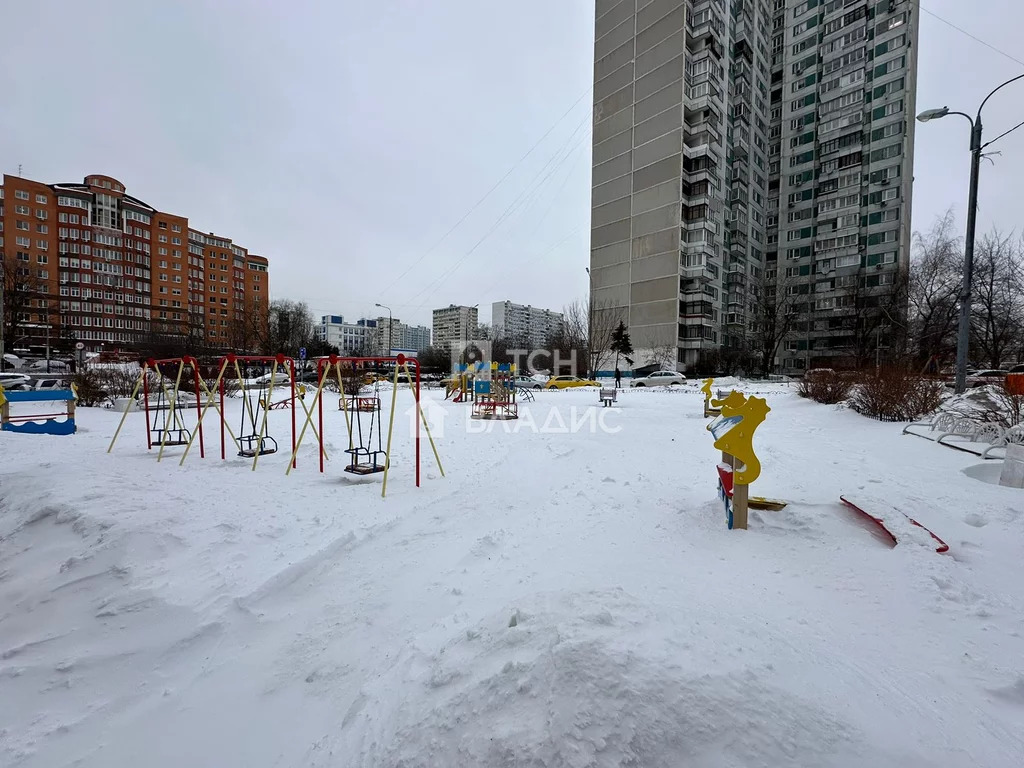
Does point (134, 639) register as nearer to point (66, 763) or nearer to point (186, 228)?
point (66, 763)

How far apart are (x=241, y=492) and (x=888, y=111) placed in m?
66.8

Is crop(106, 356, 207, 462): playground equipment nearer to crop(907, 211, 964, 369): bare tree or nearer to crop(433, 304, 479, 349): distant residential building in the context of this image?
crop(907, 211, 964, 369): bare tree

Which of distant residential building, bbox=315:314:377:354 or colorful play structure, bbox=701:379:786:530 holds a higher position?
distant residential building, bbox=315:314:377:354

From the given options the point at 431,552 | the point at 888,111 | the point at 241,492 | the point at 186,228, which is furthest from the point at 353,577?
the point at 186,228

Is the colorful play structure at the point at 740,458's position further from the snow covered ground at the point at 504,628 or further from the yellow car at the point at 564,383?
the yellow car at the point at 564,383

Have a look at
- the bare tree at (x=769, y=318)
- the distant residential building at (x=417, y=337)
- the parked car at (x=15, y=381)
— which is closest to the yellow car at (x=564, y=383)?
the bare tree at (x=769, y=318)

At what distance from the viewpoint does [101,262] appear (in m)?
65.2

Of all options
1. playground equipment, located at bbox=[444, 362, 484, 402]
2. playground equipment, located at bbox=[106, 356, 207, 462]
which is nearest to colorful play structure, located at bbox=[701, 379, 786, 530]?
playground equipment, located at bbox=[106, 356, 207, 462]

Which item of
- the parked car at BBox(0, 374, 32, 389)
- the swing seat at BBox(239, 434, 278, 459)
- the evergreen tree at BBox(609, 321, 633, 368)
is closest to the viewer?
the swing seat at BBox(239, 434, 278, 459)

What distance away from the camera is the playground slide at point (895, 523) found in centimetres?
366

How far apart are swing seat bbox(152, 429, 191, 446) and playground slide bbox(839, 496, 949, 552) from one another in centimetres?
986

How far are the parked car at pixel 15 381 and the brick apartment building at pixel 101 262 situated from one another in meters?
27.2

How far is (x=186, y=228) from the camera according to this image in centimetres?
7462

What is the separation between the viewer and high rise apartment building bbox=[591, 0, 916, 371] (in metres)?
45.4
